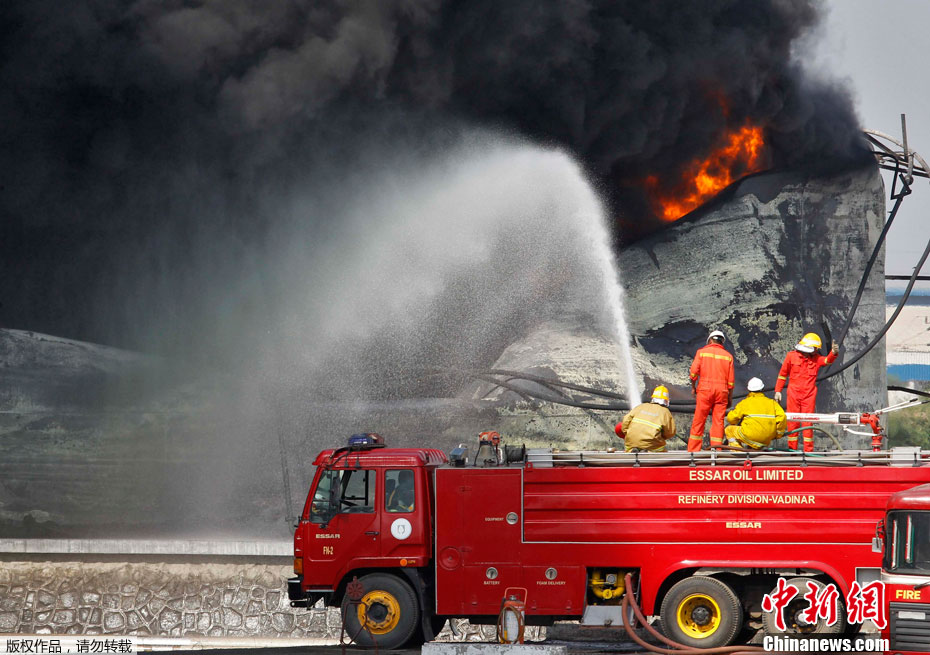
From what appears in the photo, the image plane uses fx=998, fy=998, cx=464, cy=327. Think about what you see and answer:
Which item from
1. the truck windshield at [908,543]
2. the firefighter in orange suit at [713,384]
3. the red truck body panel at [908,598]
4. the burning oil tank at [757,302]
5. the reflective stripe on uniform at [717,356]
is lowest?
the red truck body panel at [908,598]

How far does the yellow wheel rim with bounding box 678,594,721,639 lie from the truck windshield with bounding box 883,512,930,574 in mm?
1771

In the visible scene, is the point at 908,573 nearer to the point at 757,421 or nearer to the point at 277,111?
the point at 757,421

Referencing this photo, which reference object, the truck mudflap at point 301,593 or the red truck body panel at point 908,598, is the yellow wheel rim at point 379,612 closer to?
the truck mudflap at point 301,593

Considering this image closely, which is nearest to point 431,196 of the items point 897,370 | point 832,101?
point 832,101

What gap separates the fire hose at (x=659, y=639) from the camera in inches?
348

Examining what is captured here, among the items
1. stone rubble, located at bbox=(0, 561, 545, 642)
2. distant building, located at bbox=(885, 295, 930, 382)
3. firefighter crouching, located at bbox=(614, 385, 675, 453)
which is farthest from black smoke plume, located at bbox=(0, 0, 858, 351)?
distant building, located at bbox=(885, 295, 930, 382)

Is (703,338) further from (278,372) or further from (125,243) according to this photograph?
(125,243)

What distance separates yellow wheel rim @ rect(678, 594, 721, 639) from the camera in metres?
9.18

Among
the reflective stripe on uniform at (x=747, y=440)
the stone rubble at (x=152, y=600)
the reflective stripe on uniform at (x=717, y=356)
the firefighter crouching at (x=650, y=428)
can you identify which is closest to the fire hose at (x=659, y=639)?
the firefighter crouching at (x=650, y=428)

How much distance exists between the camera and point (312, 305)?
18953 mm

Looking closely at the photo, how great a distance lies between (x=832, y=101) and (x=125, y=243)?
44.6 feet

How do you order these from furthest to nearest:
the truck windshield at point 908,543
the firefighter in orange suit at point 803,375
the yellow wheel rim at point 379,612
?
the firefighter in orange suit at point 803,375 → the yellow wheel rim at point 379,612 → the truck windshield at point 908,543

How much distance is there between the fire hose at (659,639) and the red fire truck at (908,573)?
4.25ft

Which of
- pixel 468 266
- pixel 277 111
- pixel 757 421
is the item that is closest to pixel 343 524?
pixel 757 421
